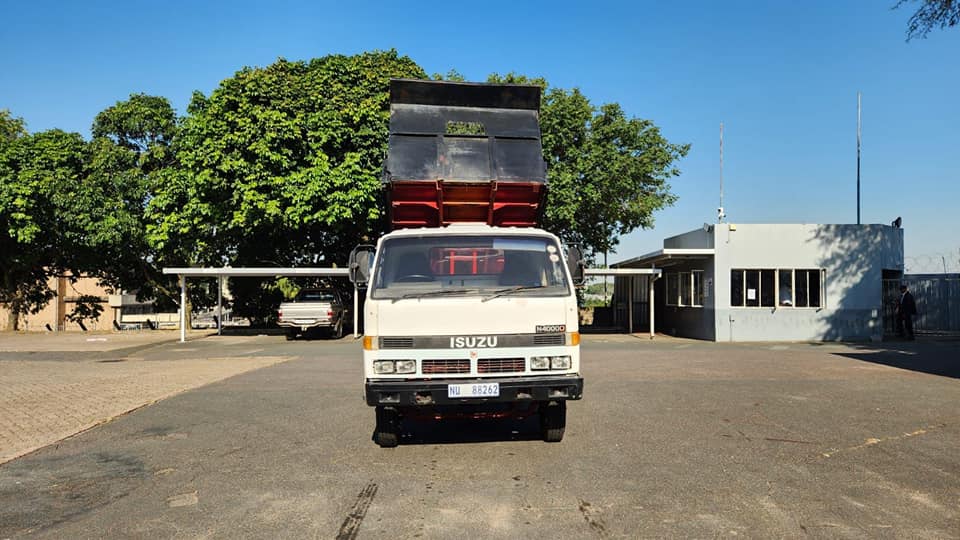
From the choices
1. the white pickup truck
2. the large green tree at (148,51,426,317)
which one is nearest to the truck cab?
the large green tree at (148,51,426,317)

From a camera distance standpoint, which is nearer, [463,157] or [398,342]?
[398,342]

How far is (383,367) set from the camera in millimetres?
6410

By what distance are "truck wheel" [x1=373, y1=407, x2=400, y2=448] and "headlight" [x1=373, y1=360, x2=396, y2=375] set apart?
0.61 m

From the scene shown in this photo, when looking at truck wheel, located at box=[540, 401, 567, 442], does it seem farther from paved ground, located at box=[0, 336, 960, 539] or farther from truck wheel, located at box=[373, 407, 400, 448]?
truck wheel, located at box=[373, 407, 400, 448]

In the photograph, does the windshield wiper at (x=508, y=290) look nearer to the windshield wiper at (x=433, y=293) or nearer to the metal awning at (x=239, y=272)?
the windshield wiper at (x=433, y=293)

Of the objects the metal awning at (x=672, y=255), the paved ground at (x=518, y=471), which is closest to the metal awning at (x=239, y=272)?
the metal awning at (x=672, y=255)

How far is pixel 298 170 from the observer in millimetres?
23297

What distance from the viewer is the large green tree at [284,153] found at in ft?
75.3

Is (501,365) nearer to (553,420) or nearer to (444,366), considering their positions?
(444,366)

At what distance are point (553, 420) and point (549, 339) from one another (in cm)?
114

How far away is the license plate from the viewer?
6.34 metres

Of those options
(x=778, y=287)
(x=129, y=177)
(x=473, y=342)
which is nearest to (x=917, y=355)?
(x=778, y=287)

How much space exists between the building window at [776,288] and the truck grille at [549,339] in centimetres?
1846

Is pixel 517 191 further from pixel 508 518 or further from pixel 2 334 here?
pixel 2 334
